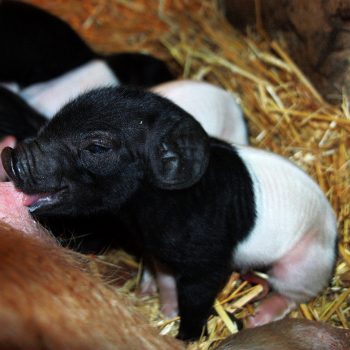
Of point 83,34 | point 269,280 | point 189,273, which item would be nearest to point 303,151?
point 269,280

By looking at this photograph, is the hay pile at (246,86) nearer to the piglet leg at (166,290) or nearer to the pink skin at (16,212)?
the piglet leg at (166,290)

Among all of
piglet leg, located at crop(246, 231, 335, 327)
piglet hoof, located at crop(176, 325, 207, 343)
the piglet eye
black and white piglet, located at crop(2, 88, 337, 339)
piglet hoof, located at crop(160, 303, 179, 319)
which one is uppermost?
the piglet eye

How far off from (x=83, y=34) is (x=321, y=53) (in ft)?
8.34

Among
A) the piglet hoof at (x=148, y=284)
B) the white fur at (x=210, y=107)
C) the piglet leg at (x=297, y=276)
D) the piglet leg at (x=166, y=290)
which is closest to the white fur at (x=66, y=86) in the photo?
the white fur at (x=210, y=107)

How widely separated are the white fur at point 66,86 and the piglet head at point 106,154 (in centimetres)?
170

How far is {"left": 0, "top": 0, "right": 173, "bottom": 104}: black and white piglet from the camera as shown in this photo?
216 inches

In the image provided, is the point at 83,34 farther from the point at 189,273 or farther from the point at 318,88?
the point at 189,273

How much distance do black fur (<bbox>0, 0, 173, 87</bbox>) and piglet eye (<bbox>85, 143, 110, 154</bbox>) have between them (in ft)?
7.39

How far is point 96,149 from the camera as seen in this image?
3.31 meters

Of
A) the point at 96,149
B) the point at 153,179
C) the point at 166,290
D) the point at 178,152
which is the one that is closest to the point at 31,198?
the point at 96,149

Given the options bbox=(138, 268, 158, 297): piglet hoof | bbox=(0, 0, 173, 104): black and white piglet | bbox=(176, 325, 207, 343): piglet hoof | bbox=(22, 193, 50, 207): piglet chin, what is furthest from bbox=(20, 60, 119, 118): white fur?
bbox=(176, 325, 207, 343): piglet hoof

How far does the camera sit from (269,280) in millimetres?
4156

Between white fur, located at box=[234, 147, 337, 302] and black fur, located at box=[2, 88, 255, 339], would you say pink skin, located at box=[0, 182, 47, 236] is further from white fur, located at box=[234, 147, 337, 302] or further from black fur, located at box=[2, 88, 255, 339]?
white fur, located at box=[234, 147, 337, 302]

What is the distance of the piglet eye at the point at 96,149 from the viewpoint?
3299mm
